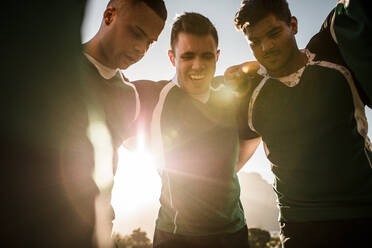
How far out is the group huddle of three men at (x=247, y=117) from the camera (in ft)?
6.55

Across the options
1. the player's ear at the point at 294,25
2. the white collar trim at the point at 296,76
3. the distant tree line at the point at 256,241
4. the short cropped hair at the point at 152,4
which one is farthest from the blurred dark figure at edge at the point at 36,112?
the distant tree line at the point at 256,241

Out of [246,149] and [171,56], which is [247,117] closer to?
[246,149]

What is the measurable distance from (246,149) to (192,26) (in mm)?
1720

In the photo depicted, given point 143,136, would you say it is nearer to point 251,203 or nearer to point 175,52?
point 175,52

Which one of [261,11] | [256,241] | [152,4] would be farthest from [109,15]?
[256,241]

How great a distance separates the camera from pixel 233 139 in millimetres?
2715

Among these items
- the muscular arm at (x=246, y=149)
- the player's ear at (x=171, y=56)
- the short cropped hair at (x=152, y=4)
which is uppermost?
the short cropped hair at (x=152, y=4)

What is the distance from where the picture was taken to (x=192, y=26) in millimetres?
2984

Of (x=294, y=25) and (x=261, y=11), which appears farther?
(x=294, y=25)

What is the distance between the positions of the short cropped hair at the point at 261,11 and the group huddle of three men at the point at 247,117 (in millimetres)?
12

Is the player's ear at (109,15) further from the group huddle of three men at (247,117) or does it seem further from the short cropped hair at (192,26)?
the short cropped hair at (192,26)

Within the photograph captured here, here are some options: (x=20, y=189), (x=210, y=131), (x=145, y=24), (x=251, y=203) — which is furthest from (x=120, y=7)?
(x=251, y=203)

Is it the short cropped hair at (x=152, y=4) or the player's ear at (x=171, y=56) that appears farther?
the player's ear at (x=171, y=56)

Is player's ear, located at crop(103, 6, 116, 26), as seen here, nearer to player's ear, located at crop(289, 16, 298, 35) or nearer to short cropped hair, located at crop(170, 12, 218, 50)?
short cropped hair, located at crop(170, 12, 218, 50)
